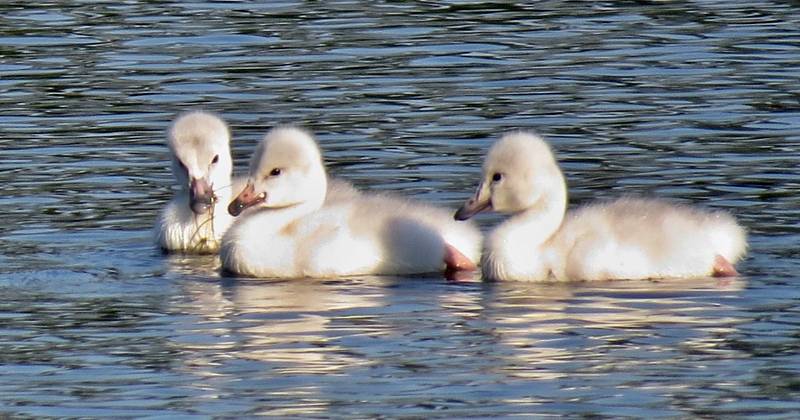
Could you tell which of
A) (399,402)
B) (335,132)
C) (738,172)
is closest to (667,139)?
(738,172)

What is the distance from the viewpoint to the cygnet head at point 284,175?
12180 millimetres

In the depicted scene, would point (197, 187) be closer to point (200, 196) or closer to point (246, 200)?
point (200, 196)

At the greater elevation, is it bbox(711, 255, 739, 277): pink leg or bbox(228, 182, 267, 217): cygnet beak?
bbox(228, 182, 267, 217): cygnet beak

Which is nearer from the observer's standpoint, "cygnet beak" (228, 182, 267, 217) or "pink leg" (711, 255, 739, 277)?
"pink leg" (711, 255, 739, 277)

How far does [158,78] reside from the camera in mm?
18438

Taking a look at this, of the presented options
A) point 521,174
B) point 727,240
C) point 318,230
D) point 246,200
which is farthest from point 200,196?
point 727,240

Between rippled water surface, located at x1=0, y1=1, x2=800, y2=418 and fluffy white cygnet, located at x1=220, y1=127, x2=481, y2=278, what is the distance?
174mm

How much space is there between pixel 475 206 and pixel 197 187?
1.94 m

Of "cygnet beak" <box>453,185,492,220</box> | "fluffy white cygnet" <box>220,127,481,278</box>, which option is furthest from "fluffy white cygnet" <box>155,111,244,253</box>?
"cygnet beak" <box>453,185,492,220</box>

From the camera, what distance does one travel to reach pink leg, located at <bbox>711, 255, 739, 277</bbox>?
11602 mm

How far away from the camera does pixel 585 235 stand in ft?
38.2

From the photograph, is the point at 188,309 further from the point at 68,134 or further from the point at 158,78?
the point at 158,78

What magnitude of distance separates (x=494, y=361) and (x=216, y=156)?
12.7ft

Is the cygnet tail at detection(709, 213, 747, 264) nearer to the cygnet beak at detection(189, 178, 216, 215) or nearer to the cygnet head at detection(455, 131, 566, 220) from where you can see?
the cygnet head at detection(455, 131, 566, 220)
